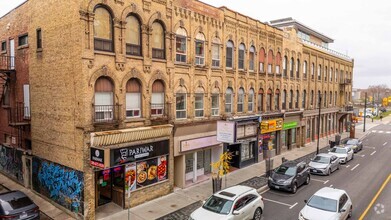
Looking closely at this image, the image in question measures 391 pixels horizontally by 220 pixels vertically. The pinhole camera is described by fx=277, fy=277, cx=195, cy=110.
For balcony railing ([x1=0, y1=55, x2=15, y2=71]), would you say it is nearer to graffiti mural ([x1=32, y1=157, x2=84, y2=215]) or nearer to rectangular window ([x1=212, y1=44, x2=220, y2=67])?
graffiti mural ([x1=32, y1=157, x2=84, y2=215])

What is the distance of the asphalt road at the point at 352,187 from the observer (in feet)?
54.8

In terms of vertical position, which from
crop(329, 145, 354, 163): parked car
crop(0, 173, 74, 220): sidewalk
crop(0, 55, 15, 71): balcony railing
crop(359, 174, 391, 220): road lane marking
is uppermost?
crop(0, 55, 15, 71): balcony railing

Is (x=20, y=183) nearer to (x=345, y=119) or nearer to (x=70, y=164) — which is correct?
(x=70, y=164)

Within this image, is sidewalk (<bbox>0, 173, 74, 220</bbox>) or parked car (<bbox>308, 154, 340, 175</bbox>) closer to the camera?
sidewalk (<bbox>0, 173, 74, 220</bbox>)

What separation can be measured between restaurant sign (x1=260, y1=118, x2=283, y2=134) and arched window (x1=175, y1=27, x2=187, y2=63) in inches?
489

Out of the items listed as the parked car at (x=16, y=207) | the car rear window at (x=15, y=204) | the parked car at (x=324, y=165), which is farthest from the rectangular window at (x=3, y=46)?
the parked car at (x=324, y=165)

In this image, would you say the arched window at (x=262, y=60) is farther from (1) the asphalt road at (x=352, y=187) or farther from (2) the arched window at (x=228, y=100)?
(1) the asphalt road at (x=352, y=187)

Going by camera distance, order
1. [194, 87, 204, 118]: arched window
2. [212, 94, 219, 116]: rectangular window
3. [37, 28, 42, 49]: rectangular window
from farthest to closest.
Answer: [212, 94, 219, 116]: rectangular window < [194, 87, 204, 118]: arched window < [37, 28, 42, 49]: rectangular window

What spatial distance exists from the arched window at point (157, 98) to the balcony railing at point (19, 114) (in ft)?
30.0

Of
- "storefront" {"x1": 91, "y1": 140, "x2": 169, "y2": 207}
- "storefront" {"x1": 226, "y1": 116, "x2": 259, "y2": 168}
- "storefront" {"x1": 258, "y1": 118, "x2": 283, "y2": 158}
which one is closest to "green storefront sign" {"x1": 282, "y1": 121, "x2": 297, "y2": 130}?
"storefront" {"x1": 258, "y1": 118, "x2": 283, "y2": 158}

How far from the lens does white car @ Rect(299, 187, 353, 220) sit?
44.6 ft

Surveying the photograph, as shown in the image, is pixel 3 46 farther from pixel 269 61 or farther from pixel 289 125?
pixel 289 125

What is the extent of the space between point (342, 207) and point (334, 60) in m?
38.2

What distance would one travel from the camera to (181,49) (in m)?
20.1
